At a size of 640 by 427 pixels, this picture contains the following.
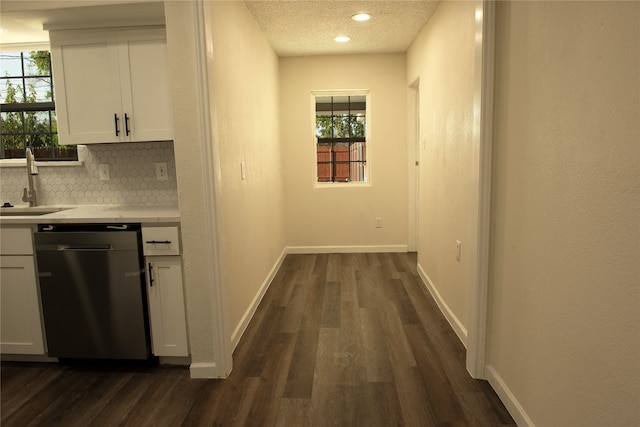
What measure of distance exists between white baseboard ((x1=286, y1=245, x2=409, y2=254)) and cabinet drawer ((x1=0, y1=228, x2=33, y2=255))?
3.17 m

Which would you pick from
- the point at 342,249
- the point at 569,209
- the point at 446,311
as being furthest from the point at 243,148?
the point at 342,249

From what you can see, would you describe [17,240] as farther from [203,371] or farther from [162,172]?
[203,371]

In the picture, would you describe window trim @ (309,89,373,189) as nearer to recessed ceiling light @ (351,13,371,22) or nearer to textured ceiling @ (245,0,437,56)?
textured ceiling @ (245,0,437,56)

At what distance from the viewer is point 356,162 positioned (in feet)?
17.6

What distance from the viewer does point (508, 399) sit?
1936mm

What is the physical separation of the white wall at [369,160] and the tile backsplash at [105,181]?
240cm

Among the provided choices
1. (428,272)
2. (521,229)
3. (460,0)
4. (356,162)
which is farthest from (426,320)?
(356,162)

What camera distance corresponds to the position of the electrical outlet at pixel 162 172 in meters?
2.88

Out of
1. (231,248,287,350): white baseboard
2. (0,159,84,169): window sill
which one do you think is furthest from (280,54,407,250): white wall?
(0,159,84,169): window sill

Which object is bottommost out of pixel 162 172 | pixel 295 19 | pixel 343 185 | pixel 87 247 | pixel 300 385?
pixel 300 385

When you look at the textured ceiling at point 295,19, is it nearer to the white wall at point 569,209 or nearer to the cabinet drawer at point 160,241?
the cabinet drawer at point 160,241

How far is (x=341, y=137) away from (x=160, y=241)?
11.4 feet

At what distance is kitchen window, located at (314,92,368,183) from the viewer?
5.33 metres

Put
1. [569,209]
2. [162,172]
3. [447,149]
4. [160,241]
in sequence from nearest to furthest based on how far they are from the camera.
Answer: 1. [569,209]
2. [160,241]
3. [162,172]
4. [447,149]
